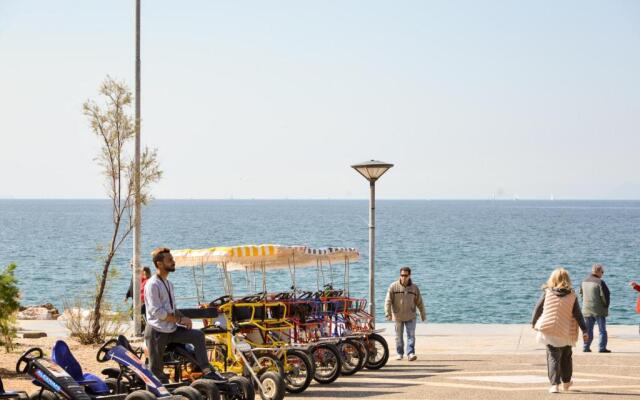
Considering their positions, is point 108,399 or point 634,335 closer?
point 108,399

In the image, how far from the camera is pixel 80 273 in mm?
64438

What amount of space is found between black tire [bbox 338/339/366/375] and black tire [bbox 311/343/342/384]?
0.88m

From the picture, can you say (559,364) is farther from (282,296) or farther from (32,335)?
(32,335)

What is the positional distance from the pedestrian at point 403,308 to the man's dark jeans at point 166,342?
307 inches

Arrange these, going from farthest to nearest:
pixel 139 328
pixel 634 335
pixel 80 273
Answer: pixel 80 273
pixel 634 335
pixel 139 328

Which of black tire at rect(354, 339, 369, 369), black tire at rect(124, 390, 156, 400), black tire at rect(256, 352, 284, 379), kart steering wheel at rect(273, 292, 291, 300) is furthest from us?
black tire at rect(354, 339, 369, 369)

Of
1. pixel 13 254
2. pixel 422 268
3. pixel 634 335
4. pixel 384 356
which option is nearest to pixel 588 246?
pixel 422 268

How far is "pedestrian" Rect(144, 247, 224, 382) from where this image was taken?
13.3 meters

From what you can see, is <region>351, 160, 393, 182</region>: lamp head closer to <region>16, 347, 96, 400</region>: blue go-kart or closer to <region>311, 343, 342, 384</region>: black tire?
<region>311, 343, 342, 384</region>: black tire

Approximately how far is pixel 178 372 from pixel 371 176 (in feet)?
31.3

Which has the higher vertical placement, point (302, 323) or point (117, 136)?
point (117, 136)

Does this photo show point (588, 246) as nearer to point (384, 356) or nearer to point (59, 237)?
point (59, 237)

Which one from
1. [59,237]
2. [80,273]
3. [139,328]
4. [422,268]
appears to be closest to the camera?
[139,328]

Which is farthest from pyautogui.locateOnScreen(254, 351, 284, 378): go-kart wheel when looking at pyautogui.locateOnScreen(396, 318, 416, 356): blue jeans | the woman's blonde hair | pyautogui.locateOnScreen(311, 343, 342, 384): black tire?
pyautogui.locateOnScreen(396, 318, 416, 356): blue jeans
